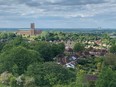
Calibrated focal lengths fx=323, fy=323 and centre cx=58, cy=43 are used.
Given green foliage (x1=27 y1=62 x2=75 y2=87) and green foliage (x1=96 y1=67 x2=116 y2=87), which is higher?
green foliage (x1=96 y1=67 x2=116 y2=87)

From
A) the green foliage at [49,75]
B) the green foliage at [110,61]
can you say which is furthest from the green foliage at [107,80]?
the green foliage at [110,61]

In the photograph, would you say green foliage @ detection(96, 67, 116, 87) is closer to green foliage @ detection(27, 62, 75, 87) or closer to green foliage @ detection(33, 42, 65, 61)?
green foliage @ detection(27, 62, 75, 87)

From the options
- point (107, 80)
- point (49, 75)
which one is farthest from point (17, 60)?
point (107, 80)

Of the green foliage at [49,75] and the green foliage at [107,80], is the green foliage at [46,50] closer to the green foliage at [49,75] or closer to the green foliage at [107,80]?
the green foliage at [49,75]

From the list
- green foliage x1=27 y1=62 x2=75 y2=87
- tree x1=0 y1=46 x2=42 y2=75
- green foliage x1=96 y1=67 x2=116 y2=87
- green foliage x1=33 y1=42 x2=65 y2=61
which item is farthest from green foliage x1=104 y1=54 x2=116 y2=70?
green foliage x1=96 y1=67 x2=116 y2=87

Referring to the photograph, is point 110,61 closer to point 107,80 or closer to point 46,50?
point 46,50
